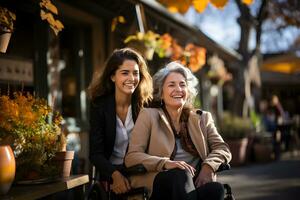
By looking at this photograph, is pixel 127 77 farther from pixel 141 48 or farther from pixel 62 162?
→ pixel 141 48

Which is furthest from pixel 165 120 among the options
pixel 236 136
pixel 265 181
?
pixel 236 136

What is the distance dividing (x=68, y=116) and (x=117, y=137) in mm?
3968

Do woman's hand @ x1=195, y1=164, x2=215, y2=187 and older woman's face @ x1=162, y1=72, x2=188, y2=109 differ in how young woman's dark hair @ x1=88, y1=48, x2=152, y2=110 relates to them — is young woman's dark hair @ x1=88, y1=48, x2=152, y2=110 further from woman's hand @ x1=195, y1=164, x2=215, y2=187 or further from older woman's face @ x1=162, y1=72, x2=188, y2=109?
woman's hand @ x1=195, y1=164, x2=215, y2=187

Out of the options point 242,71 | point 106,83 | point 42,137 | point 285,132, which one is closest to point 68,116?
point 106,83

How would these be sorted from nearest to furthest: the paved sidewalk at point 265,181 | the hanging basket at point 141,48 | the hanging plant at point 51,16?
the hanging plant at point 51,16 < the hanging basket at point 141,48 < the paved sidewalk at point 265,181

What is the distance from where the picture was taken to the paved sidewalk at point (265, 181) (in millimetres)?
6812

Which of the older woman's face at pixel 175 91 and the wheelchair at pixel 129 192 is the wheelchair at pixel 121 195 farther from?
the older woman's face at pixel 175 91

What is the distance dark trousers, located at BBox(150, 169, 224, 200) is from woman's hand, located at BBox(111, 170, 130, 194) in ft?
0.64

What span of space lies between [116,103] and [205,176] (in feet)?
3.01

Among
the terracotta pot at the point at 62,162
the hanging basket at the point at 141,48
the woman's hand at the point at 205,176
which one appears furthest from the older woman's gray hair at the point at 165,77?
the hanging basket at the point at 141,48

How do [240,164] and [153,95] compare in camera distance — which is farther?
[240,164]

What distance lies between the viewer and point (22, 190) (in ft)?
9.68

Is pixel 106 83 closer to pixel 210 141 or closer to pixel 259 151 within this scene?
pixel 210 141

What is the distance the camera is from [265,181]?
27.5 feet
